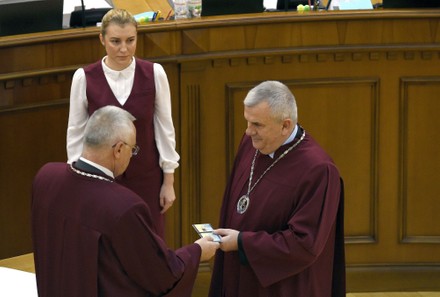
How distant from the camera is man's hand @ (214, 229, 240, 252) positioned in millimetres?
3979

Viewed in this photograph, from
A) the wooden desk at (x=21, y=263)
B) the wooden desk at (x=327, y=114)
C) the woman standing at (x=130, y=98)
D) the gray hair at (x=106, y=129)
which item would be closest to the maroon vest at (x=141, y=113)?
the woman standing at (x=130, y=98)

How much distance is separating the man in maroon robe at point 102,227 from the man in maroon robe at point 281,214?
1.43 ft

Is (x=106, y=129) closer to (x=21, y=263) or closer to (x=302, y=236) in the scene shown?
(x=302, y=236)

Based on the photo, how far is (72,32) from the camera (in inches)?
207

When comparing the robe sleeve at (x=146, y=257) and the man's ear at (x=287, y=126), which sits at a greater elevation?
the man's ear at (x=287, y=126)

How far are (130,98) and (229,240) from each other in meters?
0.94

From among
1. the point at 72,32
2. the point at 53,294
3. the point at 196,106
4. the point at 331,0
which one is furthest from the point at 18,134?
the point at 331,0

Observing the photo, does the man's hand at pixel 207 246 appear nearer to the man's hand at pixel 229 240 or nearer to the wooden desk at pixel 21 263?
the man's hand at pixel 229 240

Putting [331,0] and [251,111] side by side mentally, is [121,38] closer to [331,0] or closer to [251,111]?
[251,111]

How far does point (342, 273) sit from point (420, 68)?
1807mm

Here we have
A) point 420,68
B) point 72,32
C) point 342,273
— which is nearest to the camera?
point 342,273

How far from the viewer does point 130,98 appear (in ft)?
15.0

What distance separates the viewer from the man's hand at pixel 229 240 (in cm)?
398

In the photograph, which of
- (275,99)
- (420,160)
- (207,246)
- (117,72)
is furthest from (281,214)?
(420,160)
